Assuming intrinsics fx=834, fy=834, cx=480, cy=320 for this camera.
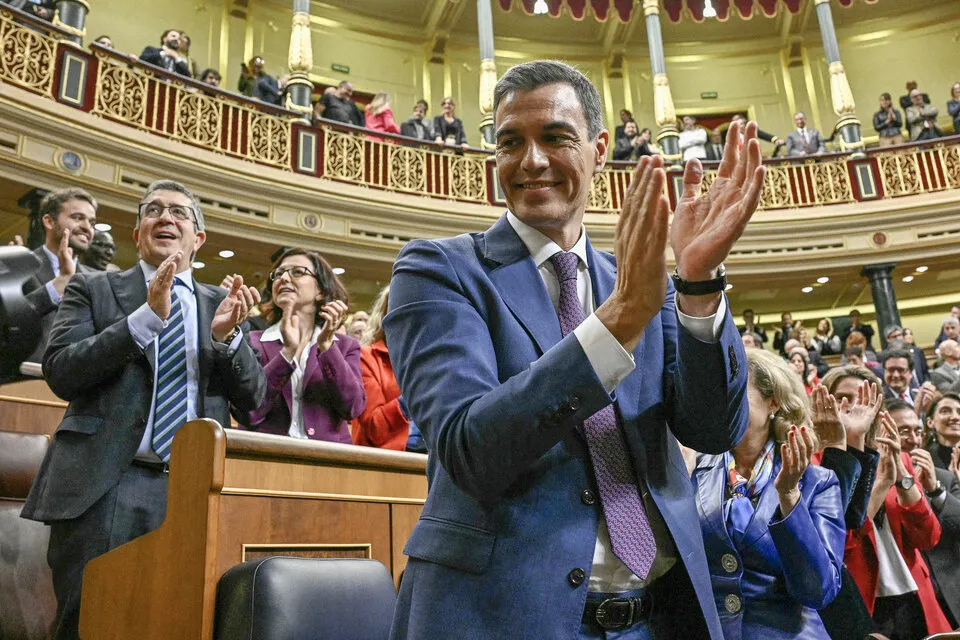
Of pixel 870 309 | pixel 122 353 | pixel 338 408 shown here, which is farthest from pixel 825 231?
pixel 122 353

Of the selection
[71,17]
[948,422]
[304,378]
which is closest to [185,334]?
[304,378]

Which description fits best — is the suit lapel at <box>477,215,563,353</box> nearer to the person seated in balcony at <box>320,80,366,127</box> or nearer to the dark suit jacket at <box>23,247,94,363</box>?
the dark suit jacket at <box>23,247,94,363</box>

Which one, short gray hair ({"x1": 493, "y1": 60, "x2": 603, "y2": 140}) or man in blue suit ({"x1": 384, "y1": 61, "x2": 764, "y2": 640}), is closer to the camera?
man in blue suit ({"x1": 384, "y1": 61, "x2": 764, "y2": 640})

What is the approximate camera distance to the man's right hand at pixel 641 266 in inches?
32.4

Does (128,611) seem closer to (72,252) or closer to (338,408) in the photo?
(338,408)

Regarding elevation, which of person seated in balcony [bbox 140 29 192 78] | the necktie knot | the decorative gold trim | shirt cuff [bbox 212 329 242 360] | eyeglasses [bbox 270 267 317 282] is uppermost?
person seated in balcony [bbox 140 29 192 78]

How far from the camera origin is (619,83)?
498 inches

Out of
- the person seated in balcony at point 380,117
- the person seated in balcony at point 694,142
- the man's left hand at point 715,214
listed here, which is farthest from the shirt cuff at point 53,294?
the person seated in balcony at point 694,142

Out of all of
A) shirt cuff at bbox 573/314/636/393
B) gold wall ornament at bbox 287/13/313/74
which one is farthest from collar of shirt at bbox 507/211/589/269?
gold wall ornament at bbox 287/13/313/74

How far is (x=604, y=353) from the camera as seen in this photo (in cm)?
82

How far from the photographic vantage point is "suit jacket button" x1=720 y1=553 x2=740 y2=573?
151 centimetres

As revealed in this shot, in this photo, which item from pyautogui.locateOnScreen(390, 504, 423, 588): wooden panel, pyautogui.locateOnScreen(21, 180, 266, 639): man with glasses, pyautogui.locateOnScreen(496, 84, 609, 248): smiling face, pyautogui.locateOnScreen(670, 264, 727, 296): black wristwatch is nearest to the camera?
pyautogui.locateOnScreen(670, 264, 727, 296): black wristwatch

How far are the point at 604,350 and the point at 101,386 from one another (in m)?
1.32

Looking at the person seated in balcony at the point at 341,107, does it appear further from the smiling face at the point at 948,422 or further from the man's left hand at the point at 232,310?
the man's left hand at the point at 232,310
